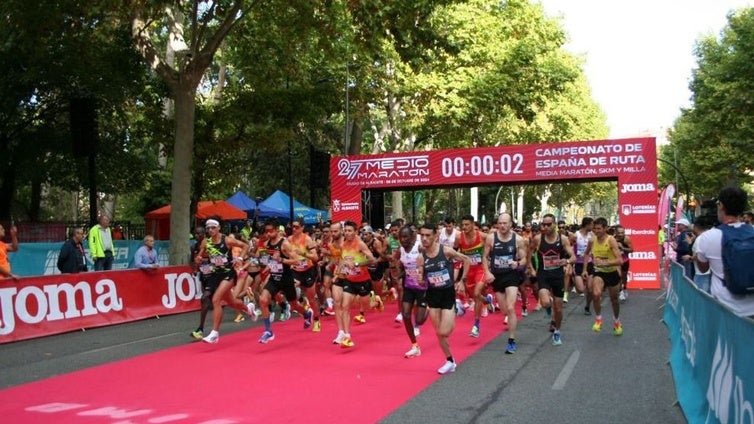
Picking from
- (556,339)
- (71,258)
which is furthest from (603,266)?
(71,258)

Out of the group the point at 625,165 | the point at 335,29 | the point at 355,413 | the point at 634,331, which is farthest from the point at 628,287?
the point at 355,413

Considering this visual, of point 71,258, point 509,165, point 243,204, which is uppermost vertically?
point 509,165

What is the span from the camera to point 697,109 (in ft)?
143

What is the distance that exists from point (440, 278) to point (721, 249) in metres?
3.90

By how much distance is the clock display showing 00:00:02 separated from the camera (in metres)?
23.2

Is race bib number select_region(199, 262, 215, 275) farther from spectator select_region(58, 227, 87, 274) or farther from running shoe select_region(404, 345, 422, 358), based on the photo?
spectator select_region(58, 227, 87, 274)

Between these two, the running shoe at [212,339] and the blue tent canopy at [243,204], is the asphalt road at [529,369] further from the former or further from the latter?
the blue tent canopy at [243,204]

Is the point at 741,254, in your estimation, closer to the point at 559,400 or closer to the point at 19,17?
the point at 559,400

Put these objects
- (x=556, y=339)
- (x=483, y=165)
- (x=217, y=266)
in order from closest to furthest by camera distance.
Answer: (x=556, y=339) < (x=217, y=266) < (x=483, y=165)

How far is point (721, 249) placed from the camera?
5984 millimetres

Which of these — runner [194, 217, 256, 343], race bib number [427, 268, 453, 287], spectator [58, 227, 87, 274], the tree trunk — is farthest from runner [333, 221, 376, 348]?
the tree trunk

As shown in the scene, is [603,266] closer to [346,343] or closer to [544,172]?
[346,343]

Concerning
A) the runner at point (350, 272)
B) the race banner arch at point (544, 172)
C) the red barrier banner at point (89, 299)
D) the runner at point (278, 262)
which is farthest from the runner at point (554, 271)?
the race banner arch at point (544, 172)

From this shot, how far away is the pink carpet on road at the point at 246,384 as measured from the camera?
708cm
